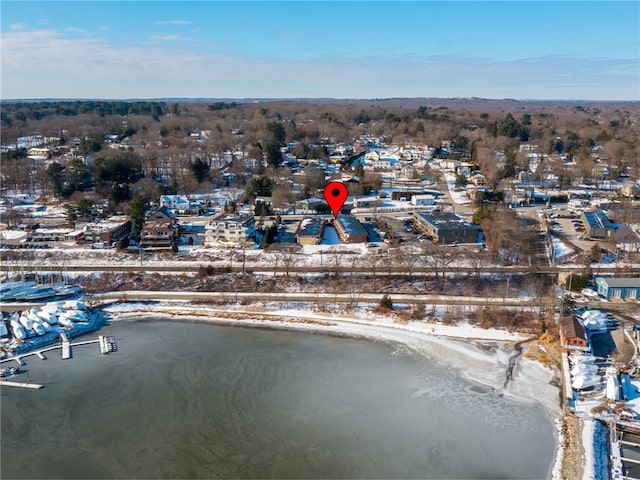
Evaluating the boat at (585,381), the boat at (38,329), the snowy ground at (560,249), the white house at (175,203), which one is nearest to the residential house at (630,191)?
the snowy ground at (560,249)

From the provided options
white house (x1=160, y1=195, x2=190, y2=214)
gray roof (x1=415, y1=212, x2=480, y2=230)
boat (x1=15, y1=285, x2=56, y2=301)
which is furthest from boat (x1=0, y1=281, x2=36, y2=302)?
gray roof (x1=415, y1=212, x2=480, y2=230)

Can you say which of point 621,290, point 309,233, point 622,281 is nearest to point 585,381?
point 621,290

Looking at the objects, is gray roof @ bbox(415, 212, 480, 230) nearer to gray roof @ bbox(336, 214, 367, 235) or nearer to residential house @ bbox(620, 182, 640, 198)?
gray roof @ bbox(336, 214, 367, 235)

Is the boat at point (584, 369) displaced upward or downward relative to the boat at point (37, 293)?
upward

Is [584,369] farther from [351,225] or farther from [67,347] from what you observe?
[67,347]

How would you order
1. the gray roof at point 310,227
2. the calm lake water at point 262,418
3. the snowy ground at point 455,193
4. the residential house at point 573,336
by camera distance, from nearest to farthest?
the calm lake water at point 262,418, the residential house at point 573,336, the gray roof at point 310,227, the snowy ground at point 455,193

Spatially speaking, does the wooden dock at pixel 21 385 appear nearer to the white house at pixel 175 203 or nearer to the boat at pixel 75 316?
the boat at pixel 75 316
